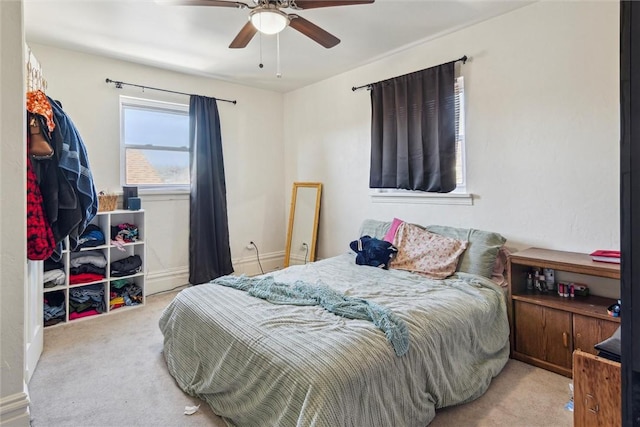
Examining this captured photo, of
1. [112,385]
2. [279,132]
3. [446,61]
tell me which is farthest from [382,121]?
[112,385]

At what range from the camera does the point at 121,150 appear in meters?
3.74

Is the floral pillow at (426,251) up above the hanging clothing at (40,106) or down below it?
below

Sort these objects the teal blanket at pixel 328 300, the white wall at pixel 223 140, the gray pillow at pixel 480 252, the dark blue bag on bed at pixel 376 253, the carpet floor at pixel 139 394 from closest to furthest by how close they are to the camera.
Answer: the teal blanket at pixel 328 300 < the carpet floor at pixel 139 394 < the gray pillow at pixel 480 252 < the dark blue bag on bed at pixel 376 253 < the white wall at pixel 223 140

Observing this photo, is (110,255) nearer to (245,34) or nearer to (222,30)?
(222,30)

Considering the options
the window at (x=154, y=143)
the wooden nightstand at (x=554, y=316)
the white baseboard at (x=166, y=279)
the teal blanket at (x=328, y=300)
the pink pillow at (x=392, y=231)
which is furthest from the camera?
the white baseboard at (x=166, y=279)

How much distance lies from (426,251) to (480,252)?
0.42 m

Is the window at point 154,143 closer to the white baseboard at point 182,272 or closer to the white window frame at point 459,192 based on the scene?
the white baseboard at point 182,272

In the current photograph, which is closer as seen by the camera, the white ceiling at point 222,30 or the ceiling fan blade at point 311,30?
the ceiling fan blade at point 311,30

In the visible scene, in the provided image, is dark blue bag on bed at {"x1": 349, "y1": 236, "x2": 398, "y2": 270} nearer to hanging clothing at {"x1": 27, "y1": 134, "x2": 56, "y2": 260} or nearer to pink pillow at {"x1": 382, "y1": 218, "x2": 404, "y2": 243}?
pink pillow at {"x1": 382, "y1": 218, "x2": 404, "y2": 243}

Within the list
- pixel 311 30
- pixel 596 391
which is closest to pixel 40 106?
pixel 311 30

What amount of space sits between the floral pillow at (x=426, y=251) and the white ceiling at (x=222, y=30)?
5.39 ft

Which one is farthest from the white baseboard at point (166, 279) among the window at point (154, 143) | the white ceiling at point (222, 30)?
the white ceiling at point (222, 30)

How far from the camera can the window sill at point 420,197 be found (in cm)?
313

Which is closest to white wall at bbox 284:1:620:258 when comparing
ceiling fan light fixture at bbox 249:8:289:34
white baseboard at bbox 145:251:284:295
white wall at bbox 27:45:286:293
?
ceiling fan light fixture at bbox 249:8:289:34
